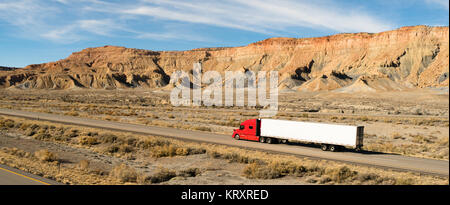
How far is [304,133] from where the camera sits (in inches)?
865

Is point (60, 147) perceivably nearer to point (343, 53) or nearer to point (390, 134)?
point (390, 134)

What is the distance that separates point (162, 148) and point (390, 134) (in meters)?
22.1

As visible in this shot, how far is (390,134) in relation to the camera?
104 feet

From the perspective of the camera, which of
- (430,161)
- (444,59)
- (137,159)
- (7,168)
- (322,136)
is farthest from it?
(444,59)

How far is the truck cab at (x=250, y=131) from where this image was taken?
2423 cm

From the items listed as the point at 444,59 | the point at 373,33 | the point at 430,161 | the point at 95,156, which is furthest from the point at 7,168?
the point at 373,33

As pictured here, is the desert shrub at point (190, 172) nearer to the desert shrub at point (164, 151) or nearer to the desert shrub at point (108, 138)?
the desert shrub at point (164, 151)

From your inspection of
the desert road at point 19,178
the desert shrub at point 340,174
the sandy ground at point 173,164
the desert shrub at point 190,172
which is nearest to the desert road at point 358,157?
the desert shrub at point 340,174

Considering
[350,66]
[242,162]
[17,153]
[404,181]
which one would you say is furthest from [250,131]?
[350,66]

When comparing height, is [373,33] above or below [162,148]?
above

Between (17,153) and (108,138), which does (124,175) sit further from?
(108,138)

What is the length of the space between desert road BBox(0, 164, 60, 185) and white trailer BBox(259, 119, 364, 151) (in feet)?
47.5

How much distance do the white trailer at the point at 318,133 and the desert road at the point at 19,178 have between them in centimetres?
1447
